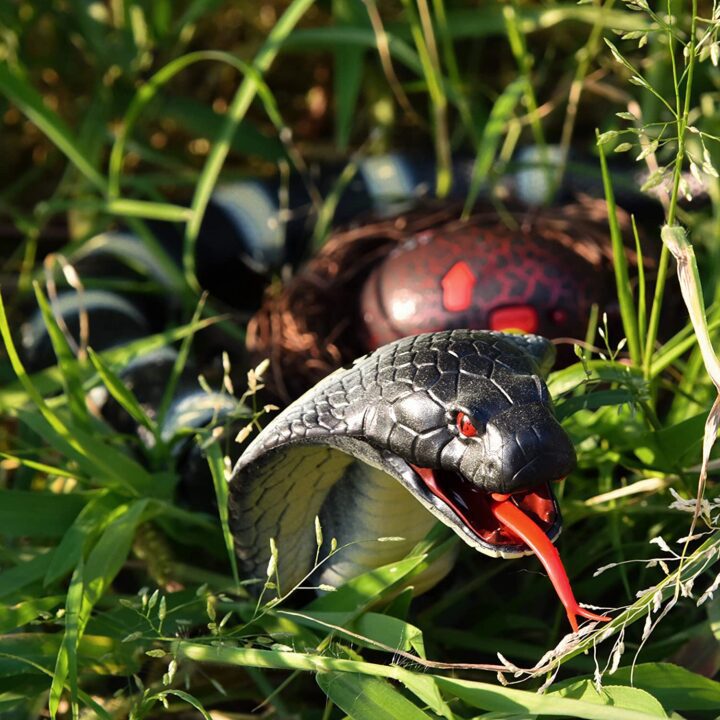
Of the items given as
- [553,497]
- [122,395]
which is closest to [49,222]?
[122,395]

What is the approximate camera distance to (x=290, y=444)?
1.19 m

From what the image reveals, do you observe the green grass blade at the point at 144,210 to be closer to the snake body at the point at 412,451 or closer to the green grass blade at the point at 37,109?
the green grass blade at the point at 37,109

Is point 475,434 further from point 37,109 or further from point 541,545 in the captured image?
point 37,109

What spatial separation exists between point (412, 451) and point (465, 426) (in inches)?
2.8

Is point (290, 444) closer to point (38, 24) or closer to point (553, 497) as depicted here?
point (553, 497)

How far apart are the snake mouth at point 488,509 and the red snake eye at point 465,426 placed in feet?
0.19

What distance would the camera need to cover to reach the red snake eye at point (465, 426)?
109cm

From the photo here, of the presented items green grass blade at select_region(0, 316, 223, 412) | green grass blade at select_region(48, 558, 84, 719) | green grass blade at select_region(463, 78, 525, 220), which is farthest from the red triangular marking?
green grass blade at select_region(48, 558, 84, 719)

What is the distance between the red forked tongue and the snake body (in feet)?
0.06

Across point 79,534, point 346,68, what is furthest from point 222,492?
point 346,68

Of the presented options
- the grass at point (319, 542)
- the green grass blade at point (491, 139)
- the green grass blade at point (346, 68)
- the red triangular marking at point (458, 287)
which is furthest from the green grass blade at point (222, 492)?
the green grass blade at point (346, 68)

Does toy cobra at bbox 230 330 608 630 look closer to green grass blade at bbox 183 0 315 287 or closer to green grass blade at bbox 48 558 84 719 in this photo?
green grass blade at bbox 48 558 84 719

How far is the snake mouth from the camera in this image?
1099mm

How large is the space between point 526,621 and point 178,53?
159 cm
